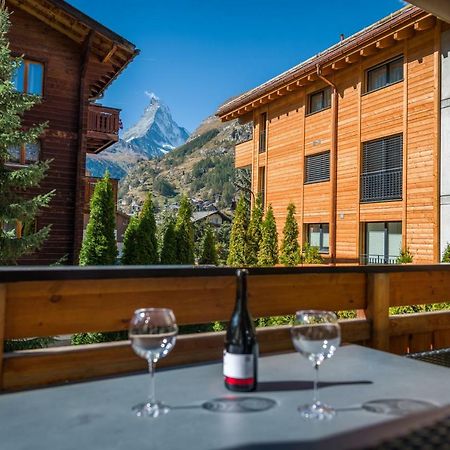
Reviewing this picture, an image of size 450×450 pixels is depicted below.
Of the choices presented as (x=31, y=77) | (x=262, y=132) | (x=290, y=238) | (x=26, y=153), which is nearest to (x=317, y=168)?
(x=290, y=238)

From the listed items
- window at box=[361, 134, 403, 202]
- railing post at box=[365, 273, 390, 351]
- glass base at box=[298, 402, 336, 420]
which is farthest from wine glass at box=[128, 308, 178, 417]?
window at box=[361, 134, 403, 202]

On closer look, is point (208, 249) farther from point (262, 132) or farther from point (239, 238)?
point (262, 132)

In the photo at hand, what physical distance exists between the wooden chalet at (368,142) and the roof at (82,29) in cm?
468

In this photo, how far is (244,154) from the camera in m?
17.9

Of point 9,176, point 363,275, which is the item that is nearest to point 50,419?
point 363,275

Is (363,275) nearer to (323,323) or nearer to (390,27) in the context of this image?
(323,323)

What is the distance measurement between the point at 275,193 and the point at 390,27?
6551mm

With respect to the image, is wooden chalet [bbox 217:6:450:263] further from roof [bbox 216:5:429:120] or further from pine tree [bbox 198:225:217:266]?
pine tree [bbox 198:225:217:266]

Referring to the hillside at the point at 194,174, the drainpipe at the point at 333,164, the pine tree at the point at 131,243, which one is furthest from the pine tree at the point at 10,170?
the hillside at the point at 194,174

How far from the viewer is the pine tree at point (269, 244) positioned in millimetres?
14141

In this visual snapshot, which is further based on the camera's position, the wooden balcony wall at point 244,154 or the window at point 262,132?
the wooden balcony wall at point 244,154

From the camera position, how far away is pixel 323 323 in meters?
1.40

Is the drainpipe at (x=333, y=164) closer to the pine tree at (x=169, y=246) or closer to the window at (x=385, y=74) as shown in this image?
the window at (x=385, y=74)

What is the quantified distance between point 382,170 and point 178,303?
10.7 metres
